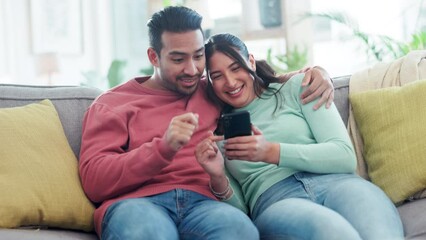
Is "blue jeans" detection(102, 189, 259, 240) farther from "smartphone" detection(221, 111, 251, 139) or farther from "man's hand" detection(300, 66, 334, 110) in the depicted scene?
"man's hand" detection(300, 66, 334, 110)

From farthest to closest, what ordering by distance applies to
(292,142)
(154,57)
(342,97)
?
(342,97) < (154,57) < (292,142)

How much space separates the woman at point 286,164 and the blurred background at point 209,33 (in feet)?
4.69

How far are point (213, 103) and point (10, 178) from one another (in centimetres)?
63

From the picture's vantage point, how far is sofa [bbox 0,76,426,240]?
1678 mm

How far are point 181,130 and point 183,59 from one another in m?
0.36

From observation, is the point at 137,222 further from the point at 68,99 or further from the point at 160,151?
the point at 68,99

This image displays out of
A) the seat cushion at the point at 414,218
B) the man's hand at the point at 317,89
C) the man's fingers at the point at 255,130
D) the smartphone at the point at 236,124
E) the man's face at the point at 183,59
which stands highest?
the man's face at the point at 183,59

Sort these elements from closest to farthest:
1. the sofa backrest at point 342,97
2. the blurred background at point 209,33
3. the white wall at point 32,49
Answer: the sofa backrest at point 342,97 < the blurred background at point 209,33 < the white wall at point 32,49

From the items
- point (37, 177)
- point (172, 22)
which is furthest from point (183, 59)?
point (37, 177)

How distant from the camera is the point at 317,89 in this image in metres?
1.90

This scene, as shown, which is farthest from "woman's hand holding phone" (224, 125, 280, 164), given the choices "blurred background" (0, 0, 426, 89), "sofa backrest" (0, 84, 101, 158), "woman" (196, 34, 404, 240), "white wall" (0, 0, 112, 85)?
"white wall" (0, 0, 112, 85)

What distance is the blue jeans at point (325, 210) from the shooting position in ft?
4.96

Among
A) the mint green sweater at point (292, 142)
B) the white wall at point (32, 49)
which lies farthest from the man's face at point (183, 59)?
the white wall at point (32, 49)

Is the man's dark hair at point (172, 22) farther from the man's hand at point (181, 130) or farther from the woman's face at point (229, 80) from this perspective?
the man's hand at point (181, 130)
